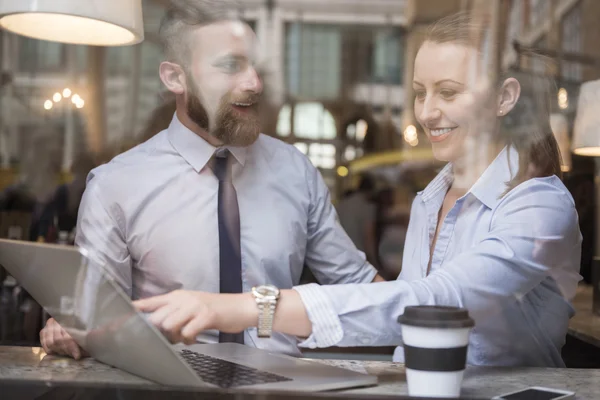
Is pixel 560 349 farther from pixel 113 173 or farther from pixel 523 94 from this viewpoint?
pixel 113 173

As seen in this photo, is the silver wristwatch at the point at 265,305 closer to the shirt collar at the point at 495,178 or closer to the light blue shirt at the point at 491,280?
the light blue shirt at the point at 491,280

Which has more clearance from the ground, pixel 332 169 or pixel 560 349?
pixel 332 169

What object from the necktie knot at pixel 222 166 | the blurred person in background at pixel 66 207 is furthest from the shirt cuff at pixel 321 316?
the blurred person in background at pixel 66 207

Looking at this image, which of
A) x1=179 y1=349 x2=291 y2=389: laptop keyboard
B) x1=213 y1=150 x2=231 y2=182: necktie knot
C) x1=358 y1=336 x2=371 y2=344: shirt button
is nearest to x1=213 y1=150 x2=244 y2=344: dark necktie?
x1=213 y1=150 x2=231 y2=182: necktie knot

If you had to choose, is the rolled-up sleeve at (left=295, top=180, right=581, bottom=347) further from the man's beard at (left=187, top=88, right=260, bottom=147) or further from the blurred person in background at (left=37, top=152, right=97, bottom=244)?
the blurred person in background at (left=37, top=152, right=97, bottom=244)

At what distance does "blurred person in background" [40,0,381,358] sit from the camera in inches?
59.1

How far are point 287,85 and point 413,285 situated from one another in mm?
856

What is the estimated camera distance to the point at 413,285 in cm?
118

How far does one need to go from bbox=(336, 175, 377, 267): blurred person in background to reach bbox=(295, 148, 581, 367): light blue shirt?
342mm

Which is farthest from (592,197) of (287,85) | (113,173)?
(113,173)

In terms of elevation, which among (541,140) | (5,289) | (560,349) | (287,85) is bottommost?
(5,289)

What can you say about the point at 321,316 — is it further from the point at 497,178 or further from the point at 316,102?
the point at 316,102

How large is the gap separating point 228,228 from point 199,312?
17.8 inches

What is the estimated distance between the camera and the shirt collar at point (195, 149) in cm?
157
